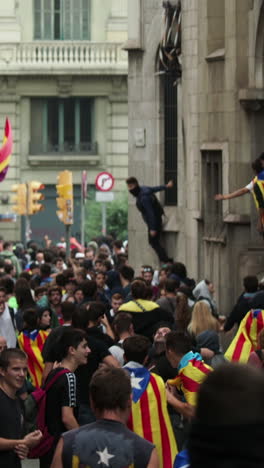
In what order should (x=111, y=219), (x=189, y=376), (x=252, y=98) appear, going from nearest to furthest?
1. (x=189, y=376)
2. (x=252, y=98)
3. (x=111, y=219)

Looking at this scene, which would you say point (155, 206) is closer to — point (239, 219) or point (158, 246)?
point (158, 246)

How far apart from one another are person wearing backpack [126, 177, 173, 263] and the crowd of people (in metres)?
8.97

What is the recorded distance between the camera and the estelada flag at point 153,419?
26.8ft

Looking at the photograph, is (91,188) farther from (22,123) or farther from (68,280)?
(68,280)

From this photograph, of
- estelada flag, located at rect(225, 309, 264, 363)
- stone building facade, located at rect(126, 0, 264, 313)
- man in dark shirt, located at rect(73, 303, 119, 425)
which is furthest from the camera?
stone building facade, located at rect(126, 0, 264, 313)

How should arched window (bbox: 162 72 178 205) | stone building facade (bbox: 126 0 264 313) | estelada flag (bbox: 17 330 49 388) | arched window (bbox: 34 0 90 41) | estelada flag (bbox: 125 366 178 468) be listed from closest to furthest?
estelada flag (bbox: 125 366 178 468), estelada flag (bbox: 17 330 49 388), stone building facade (bbox: 126 0 264 313), arched window (bbox: 162 72 178 205), arched window (bbox: 34 0 90 41)

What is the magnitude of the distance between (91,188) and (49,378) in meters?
43.6

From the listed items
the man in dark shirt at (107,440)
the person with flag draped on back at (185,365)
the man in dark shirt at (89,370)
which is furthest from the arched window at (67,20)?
the man in dark shirt at (107,440)

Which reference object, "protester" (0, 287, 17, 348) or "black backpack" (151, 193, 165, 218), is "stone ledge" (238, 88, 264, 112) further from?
"protester" (0, 287, 17, 348)

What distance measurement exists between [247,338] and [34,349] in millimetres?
2186

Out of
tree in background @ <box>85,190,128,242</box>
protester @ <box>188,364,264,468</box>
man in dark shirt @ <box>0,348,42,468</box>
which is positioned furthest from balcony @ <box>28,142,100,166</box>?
protester @ <box>188,364,264,468</box>

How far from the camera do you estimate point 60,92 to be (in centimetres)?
5334

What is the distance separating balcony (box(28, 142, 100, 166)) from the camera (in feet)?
173

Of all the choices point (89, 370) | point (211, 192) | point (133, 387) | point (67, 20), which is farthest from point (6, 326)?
point (67, 20)
